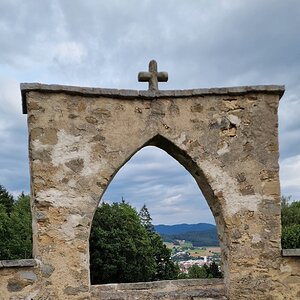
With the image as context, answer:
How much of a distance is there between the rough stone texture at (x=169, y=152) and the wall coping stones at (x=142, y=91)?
1 centimetres

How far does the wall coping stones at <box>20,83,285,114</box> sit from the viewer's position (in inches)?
207

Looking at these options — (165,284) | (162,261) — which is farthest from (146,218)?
(165,284)

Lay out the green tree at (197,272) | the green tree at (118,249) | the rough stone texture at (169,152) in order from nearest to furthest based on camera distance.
Result: the rough stone texture at (169,152) < the green tree at (118,249) < the green tree at (197,272)

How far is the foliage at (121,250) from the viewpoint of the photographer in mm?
23062

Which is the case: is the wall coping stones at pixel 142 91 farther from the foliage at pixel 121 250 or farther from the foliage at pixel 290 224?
the foliage at pixel 121 250

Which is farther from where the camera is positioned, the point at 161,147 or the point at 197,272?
the point at 197,272

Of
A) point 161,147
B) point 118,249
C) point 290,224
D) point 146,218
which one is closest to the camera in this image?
point 161,147

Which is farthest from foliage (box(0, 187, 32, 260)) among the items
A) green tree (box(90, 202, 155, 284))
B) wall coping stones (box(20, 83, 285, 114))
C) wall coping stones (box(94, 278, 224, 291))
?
wall coping stones (box(20, 83, 285, 114))

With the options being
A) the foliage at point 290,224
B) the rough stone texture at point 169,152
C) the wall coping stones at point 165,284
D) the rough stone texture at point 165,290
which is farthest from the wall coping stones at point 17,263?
the foliage at point 290,224

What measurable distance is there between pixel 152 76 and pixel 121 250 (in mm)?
18664

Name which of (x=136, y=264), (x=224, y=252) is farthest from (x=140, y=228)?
(x=224, y=252)

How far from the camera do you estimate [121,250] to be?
2328 cm

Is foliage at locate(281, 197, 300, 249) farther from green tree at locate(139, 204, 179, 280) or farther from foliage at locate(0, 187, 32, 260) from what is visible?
foliage at locate(0, 187, 32, 260)

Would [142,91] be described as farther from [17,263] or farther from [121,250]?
[121,250]
